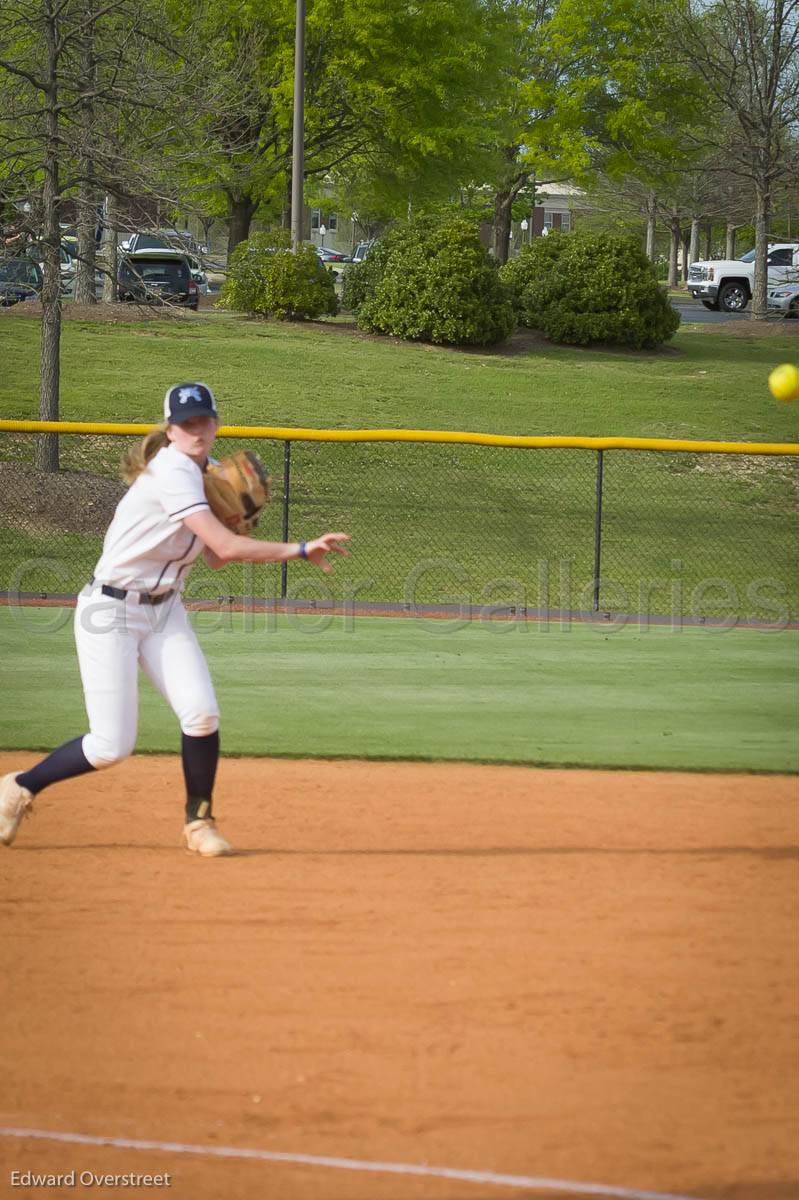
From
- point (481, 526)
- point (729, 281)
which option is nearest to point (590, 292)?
point (481, 526)

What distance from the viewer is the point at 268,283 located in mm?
26156

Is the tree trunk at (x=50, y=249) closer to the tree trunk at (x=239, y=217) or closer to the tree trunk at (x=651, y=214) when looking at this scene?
the tree trunk at (x=239, y=217)

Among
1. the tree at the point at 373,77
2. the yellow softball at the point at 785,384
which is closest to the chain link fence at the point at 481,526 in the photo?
the yellow softball at the point at 785,384

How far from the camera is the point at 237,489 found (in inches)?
224

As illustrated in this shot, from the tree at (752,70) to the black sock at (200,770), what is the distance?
69.1 feet

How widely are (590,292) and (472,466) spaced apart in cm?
816

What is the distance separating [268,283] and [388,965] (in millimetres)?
22479

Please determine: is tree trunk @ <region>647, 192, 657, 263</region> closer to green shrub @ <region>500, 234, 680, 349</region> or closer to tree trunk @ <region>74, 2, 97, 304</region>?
green shrub @ <region>500, 234, 680, 349</region>

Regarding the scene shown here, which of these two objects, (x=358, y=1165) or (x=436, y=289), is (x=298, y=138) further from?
(x=358, y=1165)

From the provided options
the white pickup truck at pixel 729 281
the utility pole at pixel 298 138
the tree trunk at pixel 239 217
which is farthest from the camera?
the white pickup truck at pixel 729 281

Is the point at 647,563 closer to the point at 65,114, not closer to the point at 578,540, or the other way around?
the point at 578,540

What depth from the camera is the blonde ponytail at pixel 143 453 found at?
5660 millimetres

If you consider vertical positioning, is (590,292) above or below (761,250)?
below

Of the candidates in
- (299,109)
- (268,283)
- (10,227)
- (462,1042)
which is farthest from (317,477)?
(462,1042)
